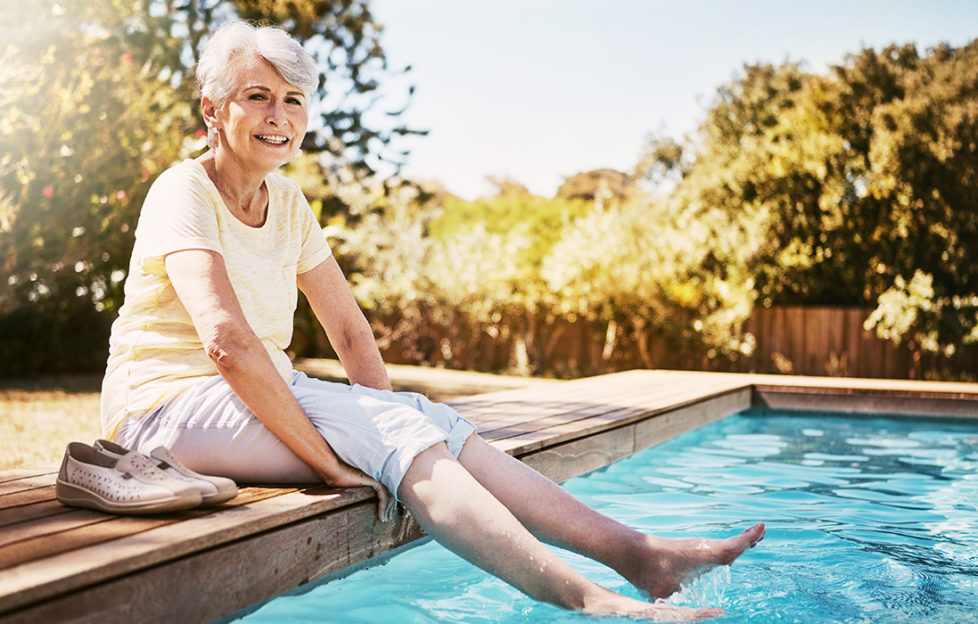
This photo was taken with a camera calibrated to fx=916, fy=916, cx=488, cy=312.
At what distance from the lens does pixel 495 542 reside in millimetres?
2055

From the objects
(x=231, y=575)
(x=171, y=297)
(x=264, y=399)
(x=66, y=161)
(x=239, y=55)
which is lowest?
(x=231, y=575)

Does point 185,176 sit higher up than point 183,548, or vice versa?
point 185,176

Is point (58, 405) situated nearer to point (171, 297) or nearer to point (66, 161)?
point (66, 161)

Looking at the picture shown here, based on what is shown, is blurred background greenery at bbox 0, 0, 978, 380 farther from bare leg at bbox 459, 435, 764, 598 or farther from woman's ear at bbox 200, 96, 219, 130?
bare leg at bbox 459, 435, 764, 598

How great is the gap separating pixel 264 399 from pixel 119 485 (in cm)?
36

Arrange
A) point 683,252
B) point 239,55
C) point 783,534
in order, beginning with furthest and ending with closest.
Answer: point 683,252, point 783,534, point 239,55

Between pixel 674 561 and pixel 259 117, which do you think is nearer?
pixel 674 561

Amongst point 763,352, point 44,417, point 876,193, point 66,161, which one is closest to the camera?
point 44,417

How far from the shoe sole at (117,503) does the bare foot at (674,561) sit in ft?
3.47

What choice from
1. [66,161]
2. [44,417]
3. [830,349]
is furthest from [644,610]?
[830,349]

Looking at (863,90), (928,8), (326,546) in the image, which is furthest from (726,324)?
(326,546)

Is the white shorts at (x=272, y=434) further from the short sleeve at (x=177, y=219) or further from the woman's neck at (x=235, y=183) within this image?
the woman's neck at (x=235, y=183)

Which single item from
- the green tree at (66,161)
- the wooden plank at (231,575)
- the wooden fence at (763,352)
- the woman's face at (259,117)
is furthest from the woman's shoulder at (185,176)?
the wooden fence at (763,352)

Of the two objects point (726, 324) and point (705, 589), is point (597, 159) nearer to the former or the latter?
point (726, 324)
